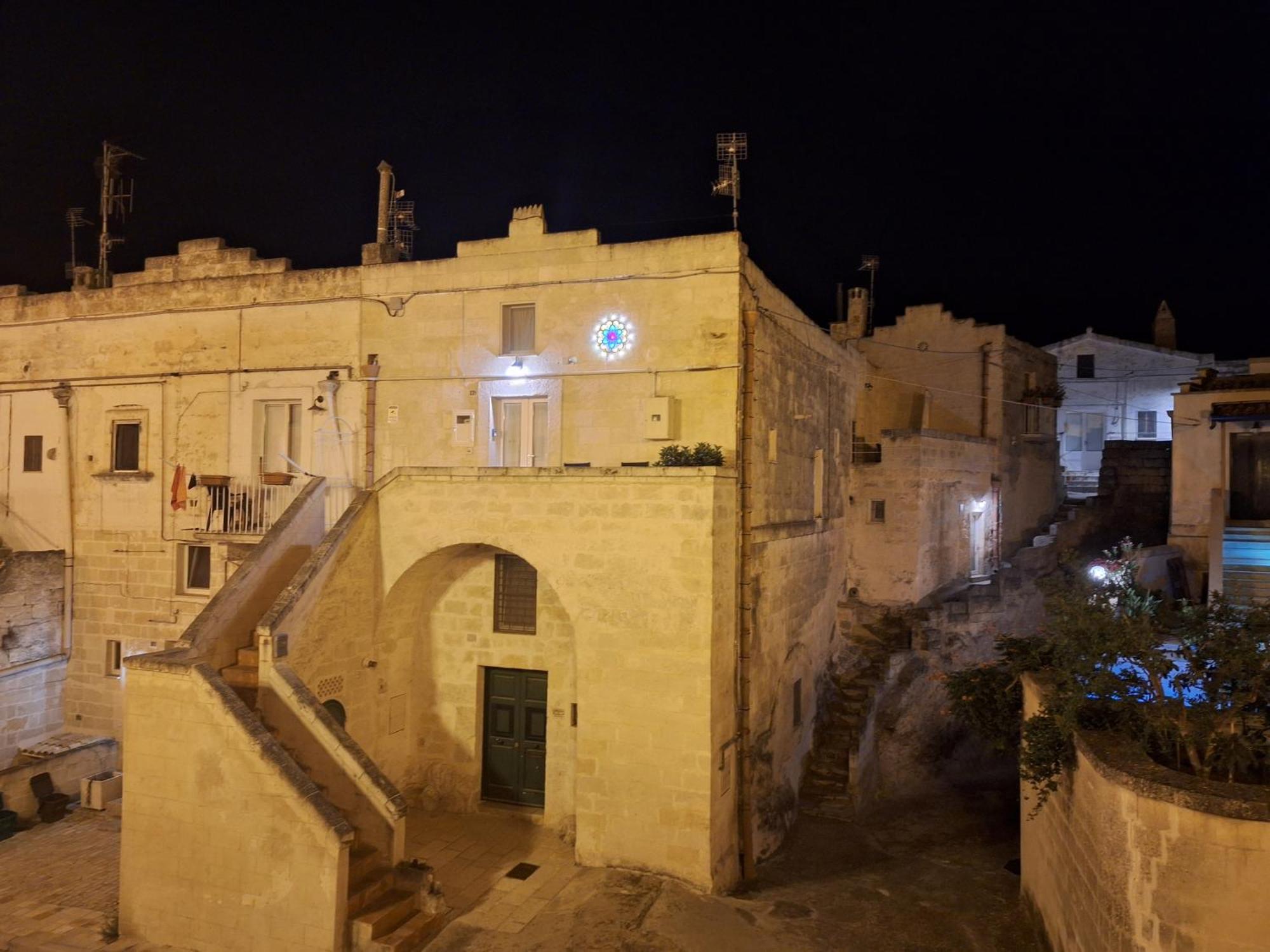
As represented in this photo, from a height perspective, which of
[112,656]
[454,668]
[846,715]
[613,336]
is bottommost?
[846,715]

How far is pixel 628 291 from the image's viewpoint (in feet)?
45.4

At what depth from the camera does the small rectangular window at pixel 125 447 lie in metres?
17.2

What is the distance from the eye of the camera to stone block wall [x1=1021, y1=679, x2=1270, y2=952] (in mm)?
6969

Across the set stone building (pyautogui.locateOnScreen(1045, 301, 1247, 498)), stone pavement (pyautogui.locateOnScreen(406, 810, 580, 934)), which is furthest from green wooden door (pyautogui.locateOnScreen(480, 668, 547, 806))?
stone building (pyautogui.locateOnScreen(1045, 301, 1247, 498))

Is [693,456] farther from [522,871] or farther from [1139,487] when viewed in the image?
[1139,487]

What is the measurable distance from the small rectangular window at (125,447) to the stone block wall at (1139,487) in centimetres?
2735

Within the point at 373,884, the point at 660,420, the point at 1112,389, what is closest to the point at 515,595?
the point at 660,420

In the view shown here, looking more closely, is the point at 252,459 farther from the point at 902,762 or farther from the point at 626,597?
the point at 902,762

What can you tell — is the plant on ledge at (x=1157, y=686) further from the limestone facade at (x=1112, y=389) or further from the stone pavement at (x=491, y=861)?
the limestone facade at (x=1112, y=389)

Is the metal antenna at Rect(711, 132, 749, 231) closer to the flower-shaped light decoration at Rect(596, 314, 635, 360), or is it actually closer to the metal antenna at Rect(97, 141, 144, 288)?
the flower-shaped light decoration at Rect(596, 314, 635, 360)

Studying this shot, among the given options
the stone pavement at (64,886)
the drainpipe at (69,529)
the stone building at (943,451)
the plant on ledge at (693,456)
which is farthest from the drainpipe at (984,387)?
the drainpipe at (69,529)

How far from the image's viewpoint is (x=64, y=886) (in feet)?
38.9

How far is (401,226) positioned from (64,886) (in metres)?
13.4

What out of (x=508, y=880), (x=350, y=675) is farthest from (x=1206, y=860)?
(x=350, y=675)
